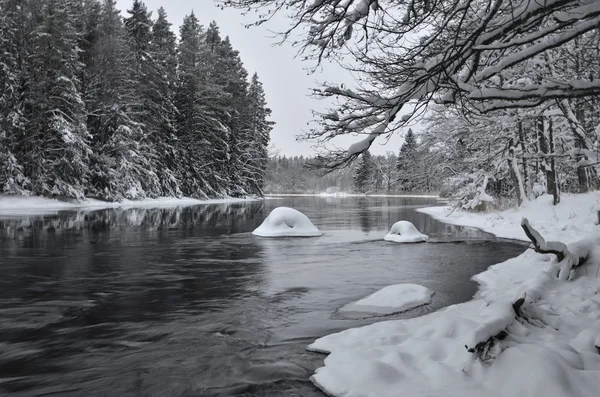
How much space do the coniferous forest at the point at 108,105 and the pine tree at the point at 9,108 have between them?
2.7 inches

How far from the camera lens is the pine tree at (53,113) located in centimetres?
2944

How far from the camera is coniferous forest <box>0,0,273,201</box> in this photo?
2942 centimetres

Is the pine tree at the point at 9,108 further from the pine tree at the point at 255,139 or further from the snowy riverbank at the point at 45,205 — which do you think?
the pine tree at the point at 255,139

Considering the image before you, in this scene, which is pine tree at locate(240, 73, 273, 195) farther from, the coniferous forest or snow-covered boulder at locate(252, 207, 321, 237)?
snow-covered boulder at locate(252, 207, 321, 237)

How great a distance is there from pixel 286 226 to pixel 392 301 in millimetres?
10763

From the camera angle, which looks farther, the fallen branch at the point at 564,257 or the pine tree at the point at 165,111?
the pine tree at the point at 165,111

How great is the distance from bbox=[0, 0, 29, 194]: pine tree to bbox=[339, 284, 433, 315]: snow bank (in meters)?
28.8

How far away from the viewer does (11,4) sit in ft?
99.0

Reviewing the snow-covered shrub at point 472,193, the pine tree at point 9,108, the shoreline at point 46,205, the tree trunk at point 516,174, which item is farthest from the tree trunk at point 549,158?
the pine tree at point 9,108

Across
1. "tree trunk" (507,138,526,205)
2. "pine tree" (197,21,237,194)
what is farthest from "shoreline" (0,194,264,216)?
"tree trunk" (507,138,526,205)

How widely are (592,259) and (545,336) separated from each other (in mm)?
2526

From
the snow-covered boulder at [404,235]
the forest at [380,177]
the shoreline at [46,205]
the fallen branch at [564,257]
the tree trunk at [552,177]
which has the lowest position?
the snow-covered boulder at [404,235]

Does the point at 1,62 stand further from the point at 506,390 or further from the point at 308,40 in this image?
the point at 506,390

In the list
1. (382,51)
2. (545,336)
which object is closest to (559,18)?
(382,51)
